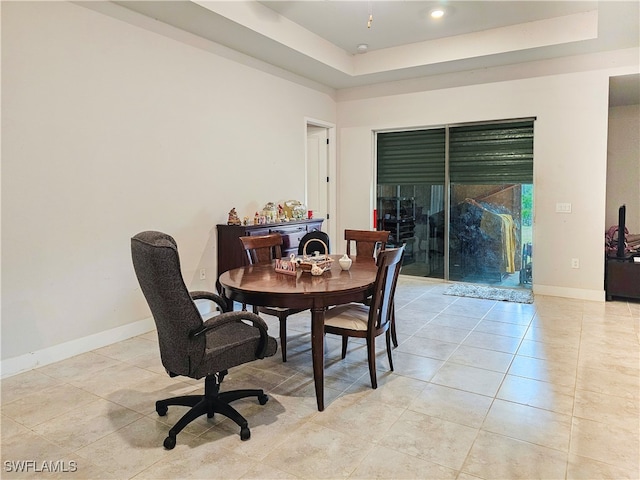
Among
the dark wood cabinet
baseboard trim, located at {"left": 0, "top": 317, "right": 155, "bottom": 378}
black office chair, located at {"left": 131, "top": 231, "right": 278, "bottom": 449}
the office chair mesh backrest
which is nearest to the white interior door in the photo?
baseboard trim, located at {"left": 0, "top": 317, "right": 155, "bottom": 378}

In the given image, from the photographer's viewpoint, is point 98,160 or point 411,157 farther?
point 411,157

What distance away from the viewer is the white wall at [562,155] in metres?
4.91

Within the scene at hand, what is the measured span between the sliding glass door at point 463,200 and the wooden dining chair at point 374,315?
3.33 metres

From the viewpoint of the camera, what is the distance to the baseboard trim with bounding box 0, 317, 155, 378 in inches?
120

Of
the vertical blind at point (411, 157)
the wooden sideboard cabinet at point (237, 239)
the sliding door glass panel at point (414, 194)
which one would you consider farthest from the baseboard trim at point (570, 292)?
the wooden sideboard cabinet at point (237, 239)

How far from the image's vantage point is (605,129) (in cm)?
483

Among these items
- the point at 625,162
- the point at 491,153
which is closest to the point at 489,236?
the point at 491,153

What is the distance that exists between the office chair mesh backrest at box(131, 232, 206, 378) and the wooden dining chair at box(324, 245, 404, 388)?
988 millimetres

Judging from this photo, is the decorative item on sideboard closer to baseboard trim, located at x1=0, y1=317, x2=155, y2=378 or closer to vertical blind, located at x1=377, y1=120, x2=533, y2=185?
baseboard trim, located at x1=0, y1=317, x2=155, y2=378

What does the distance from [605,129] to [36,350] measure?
6.01m

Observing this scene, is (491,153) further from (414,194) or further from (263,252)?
(263,252)

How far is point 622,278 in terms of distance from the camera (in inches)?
190

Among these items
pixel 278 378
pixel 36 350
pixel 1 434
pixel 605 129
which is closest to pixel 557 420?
pixel 278 378

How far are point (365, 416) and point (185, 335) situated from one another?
1141 mm
